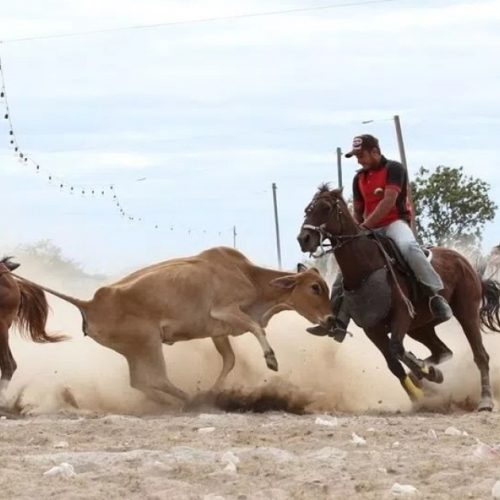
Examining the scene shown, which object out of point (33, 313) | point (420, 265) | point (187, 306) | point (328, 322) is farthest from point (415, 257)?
point (33, 313)

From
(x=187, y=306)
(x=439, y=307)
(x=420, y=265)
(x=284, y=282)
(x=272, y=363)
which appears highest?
(x=420, y=265)

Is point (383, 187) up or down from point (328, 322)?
up

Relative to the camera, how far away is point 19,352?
18.8 m

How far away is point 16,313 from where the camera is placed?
1557 cm

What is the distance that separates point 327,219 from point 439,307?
1.53m

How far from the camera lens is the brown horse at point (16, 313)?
50.1 ft

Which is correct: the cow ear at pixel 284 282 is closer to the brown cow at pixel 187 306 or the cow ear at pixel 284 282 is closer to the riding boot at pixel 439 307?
the brown cow at pixel 187 306

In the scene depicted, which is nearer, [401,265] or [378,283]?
[378,283]

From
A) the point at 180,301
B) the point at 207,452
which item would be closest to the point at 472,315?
the point at 180,301

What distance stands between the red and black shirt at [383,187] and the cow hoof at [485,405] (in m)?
1.92

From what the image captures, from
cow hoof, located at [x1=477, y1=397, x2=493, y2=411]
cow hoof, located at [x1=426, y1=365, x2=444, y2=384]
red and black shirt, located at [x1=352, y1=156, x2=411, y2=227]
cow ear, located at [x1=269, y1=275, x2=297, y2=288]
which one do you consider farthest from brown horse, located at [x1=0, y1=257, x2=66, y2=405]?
cow hoof, located at [x1=477, y1=397, x2=493, y2=411]

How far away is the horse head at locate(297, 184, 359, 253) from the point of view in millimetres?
13453

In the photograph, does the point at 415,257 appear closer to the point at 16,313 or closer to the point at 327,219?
the point at 327,219

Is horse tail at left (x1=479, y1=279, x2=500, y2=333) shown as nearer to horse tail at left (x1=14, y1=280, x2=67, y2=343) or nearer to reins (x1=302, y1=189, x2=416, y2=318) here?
reins (x1=302, y1=189, x2=416, y2=318)
